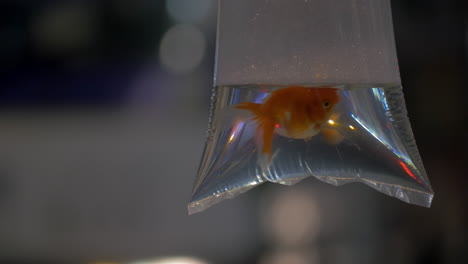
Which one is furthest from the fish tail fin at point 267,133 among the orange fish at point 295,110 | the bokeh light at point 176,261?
the bokeh light at point 176,261

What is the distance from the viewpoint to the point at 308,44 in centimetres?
59

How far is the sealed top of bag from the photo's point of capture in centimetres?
59

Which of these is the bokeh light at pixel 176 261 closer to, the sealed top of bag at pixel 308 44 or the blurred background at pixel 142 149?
the blurred background at pixel 142 149

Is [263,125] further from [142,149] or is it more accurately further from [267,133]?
[142,149]

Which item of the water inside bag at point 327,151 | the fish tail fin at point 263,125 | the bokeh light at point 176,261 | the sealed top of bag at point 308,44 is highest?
the sealed top of bag at point 308,44

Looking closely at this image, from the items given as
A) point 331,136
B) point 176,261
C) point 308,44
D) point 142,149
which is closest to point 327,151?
point 331,136

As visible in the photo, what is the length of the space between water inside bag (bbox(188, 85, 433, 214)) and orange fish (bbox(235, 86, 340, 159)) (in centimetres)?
1

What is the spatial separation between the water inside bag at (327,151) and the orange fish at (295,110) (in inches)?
0.5

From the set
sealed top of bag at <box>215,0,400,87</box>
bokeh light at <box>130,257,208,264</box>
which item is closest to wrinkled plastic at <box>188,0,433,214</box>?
sealed top of bag at <box>215,0,400,87</box>

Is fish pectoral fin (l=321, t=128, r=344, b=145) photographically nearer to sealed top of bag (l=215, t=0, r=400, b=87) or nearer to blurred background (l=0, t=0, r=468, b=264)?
sealed top of bag (l=215, t=0, r=400, b=87)

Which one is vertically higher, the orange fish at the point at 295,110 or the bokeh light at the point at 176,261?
the orange fish at the point at 295,110

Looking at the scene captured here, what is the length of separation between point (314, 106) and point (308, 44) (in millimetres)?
69

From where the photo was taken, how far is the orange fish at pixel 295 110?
57 centimetres

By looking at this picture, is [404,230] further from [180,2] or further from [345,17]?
[345,17]
